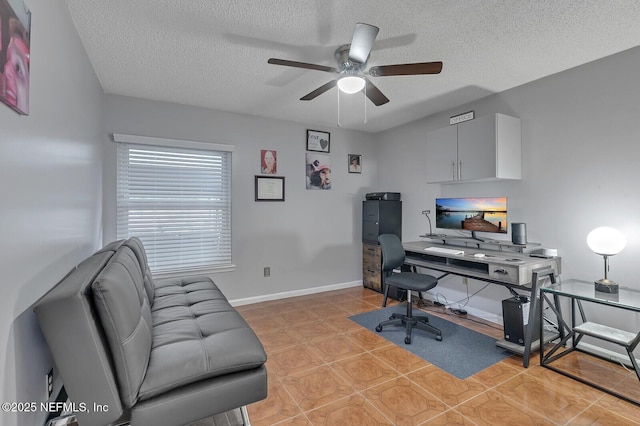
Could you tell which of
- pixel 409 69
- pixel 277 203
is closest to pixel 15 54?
pixel 409 69

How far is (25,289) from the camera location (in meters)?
1.18

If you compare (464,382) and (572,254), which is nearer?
(464,382)

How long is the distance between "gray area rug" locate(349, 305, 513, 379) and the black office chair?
0.08 m

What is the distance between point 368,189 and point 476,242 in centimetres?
204

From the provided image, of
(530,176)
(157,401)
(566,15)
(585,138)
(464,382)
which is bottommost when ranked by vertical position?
(464,382)

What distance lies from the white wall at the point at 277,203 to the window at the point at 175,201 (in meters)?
0.11

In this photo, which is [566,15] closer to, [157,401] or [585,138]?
[585,138]

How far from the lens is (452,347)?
2.69m

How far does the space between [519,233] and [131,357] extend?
3163 mm

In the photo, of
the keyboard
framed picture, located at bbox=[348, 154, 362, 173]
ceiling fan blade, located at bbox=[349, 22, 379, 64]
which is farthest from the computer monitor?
ceiling fan blade, located at bbox=[349, 22, 379, 64]

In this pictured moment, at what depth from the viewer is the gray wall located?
3.41ft

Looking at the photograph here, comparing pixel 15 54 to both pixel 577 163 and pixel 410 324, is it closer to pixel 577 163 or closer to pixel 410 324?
pixel 410 324

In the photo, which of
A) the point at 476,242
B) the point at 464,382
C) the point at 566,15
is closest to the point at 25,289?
the point at 464,382

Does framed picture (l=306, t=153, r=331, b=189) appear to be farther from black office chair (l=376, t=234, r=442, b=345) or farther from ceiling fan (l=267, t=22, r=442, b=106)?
ceiling fan (l=267, t=22, r=442, b=106)
